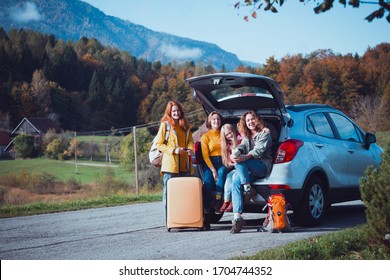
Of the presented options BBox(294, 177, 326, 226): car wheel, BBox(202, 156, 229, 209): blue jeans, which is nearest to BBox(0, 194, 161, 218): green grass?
BBox(202, 156, 229, 209): blue jeans

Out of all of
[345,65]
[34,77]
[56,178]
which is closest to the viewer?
[345,65]

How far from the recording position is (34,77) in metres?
10.1

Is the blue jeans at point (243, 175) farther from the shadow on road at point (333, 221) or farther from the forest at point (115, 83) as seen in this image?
the forest at point (115, 83)

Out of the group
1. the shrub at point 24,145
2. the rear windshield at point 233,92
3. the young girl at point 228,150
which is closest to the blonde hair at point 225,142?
the young girl at point 228,150

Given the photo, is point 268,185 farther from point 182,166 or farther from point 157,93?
point 157,93

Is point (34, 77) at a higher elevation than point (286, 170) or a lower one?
higher

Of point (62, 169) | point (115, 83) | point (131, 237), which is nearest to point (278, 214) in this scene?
point (131, 237)

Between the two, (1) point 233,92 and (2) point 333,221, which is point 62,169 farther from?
(2) point 333,221

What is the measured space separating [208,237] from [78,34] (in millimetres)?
4025

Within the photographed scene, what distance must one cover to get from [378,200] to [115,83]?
6.67m

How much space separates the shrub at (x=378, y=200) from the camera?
5449 millimetres

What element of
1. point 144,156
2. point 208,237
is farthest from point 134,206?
point 144,156

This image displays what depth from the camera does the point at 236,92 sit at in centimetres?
822

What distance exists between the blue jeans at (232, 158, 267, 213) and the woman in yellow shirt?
1.16 feet
